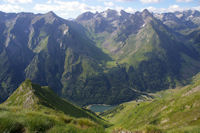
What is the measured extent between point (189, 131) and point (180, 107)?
126336mm

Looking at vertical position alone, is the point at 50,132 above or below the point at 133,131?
above

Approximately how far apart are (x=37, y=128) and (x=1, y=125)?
73.1 inches

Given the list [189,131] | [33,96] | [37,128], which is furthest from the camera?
[33,96]

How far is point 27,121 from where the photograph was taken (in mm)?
10164

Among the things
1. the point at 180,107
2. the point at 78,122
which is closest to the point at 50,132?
the point at 78,122

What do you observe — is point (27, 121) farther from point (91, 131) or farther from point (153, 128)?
point (153, 128)

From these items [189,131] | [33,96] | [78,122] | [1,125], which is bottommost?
[33,96]

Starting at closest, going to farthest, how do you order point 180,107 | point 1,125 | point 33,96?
1. point 1,125
2. point 33,96
3. point 180,107

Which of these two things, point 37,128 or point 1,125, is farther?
point 37,128

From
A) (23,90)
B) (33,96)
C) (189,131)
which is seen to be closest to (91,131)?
(189,131)

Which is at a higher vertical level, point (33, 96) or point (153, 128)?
point (153, 128)

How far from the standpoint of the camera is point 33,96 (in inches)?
4459

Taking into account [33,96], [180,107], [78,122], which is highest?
[78,122]

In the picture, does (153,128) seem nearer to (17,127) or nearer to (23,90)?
(17,127)
